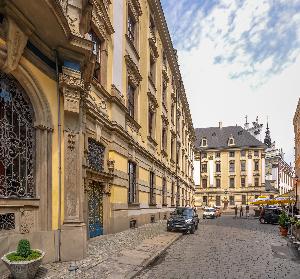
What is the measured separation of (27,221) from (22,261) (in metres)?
1.42

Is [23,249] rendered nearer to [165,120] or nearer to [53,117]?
[53,117]

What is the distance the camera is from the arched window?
827 cm

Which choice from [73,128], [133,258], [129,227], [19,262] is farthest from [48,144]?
[129,227]

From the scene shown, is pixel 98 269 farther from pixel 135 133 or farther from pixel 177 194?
pixel 177 194

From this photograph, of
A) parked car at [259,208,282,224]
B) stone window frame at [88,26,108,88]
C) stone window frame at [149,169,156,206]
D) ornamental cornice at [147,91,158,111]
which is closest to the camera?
stone window frame at [88,26,108,88]

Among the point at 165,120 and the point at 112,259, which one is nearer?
the point at 112,259

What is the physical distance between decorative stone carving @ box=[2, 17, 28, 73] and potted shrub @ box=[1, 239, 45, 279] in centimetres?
410

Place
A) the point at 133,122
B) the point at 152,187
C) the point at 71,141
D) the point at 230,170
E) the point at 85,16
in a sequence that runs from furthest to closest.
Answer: the point at 230,170
the point at 152,187
the point at 133,122
the point at 85,16
the point at 71,141

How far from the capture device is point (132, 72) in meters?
19.7

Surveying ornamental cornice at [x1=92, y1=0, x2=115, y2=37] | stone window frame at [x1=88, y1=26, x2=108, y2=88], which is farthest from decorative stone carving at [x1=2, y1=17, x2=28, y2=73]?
stone window frame at [x1=88, y1=26, x2=108, y2=88]

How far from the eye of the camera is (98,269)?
340 inches

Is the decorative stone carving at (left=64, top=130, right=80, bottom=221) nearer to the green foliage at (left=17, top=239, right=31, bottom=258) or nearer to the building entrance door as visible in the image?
the green foliage at (left=17, top=239, right=31, bottom=258)

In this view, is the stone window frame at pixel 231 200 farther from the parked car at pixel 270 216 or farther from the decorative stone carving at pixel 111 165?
the decorative stone carving at pixel 111 165

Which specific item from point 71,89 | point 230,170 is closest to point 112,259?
point 71,89
